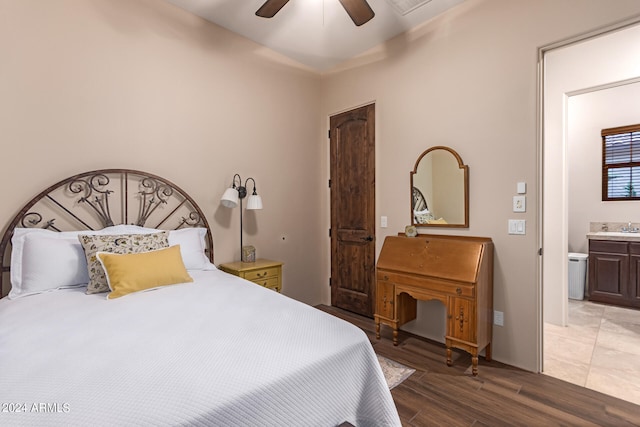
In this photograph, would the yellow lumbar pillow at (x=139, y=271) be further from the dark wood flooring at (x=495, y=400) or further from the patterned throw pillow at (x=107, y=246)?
the dark wood flooring at (x=495, y=400)

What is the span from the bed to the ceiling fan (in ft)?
5.39

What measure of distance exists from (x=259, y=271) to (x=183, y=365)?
1.88 meters

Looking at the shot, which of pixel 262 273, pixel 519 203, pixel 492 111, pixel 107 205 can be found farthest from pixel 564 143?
pixel 107 205

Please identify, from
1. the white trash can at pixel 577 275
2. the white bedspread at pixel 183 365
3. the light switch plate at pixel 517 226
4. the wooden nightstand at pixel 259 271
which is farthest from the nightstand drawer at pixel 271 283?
the white trash can at pixel 577 275

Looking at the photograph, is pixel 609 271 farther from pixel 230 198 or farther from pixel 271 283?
pixel 230 198

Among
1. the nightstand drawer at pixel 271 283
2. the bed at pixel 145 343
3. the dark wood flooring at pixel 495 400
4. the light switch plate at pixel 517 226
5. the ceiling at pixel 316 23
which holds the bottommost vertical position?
the dark wood flooring at pixel 495 400

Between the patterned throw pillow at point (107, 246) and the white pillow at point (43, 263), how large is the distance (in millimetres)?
95

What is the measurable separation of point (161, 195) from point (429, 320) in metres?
2.71

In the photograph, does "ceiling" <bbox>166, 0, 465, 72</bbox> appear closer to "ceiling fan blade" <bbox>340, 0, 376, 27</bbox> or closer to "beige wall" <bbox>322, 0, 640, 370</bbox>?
"beige wall" <bbox>322, 0, 640, 370</bbox>

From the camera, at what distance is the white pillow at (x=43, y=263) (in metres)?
1.91

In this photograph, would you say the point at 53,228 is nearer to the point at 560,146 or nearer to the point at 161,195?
the point at 161,195

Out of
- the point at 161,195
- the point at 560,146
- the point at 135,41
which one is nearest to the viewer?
the point at 135,41

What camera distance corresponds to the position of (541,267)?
232cm

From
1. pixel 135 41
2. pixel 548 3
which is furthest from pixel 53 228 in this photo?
pixel 548 3
